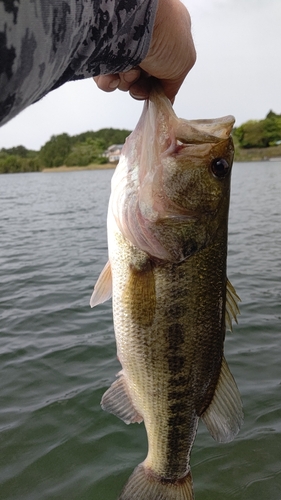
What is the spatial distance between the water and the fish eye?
9.21ft

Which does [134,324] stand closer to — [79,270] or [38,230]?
[79,270]

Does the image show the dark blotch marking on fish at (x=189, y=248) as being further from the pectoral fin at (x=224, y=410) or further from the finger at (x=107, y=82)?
the finger at (x=107, y=82)

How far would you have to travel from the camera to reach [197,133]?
2125 mm

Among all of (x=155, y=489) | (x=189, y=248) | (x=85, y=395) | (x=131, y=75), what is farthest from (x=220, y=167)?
(x=85, y=395)

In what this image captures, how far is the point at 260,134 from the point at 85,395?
316 feet

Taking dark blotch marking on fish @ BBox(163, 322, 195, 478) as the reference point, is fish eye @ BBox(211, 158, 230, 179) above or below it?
above

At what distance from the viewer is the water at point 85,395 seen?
13.3 feet

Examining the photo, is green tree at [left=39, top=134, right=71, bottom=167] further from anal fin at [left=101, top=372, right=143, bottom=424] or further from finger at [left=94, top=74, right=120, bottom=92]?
finger at [left=94, top=74, right=120, bottom=92]

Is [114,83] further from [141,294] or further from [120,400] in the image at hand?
[120,400]

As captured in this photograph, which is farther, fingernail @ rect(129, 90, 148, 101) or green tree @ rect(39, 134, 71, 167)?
green tree @ rect(39, 134, 71, 167)

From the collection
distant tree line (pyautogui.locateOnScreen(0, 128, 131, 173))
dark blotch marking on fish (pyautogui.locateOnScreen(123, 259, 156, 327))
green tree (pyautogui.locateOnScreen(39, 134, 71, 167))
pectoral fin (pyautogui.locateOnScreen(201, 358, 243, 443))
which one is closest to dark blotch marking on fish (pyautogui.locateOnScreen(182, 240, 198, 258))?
dark blotch marking on fish (pyautogui.locateOnScreen(123, 259, 156, 327))

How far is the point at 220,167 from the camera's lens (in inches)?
85.5

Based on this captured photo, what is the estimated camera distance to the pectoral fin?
232cm

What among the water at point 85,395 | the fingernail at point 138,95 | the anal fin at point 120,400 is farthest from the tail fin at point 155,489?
the fingernail at point 138,95
